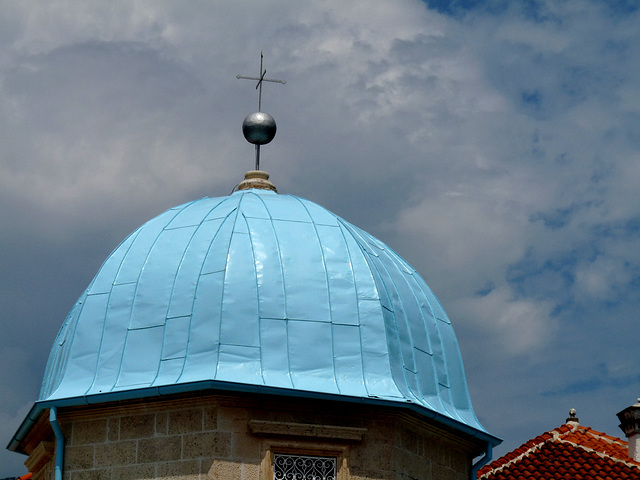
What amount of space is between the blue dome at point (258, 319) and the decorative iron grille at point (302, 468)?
2.61 ft

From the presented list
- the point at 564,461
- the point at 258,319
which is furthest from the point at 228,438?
the point at 564,461

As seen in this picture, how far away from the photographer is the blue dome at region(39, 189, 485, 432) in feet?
60.2

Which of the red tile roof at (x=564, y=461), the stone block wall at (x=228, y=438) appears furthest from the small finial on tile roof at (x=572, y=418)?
the stone block wall at (x=228, y=438)

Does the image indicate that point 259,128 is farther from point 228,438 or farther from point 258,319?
point 228,438

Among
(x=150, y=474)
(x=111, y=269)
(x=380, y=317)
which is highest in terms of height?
(x=111, y=269)

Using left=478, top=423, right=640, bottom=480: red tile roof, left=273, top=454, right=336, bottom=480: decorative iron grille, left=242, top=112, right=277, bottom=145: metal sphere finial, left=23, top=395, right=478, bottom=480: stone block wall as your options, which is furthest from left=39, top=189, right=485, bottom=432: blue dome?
left=478, top=423, right=640, bottom=480: red tile roof

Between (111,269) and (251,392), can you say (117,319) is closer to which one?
(111,269)

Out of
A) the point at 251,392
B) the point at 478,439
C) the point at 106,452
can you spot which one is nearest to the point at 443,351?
the point at 478,439

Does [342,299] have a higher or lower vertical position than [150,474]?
higher

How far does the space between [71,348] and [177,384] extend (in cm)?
208

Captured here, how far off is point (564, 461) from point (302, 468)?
6.67 meters

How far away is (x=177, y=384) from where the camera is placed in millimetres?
17938

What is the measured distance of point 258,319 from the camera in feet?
60.8

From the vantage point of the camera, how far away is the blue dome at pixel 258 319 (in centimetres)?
1836
